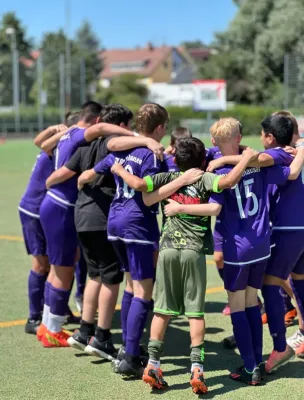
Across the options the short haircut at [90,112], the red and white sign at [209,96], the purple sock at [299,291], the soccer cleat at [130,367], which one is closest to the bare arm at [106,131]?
the short haircut at [90,112]

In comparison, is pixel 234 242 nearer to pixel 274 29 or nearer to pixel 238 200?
pixel 238 200

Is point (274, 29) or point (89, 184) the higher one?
point (274, 29)

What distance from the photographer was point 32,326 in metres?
6.00

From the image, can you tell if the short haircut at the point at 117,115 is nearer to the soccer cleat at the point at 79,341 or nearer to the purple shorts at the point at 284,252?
the purple shorts at the point at 284,252

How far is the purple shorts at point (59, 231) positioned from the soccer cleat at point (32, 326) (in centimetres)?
77

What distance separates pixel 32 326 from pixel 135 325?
1.63 meters

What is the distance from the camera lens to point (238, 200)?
450cm

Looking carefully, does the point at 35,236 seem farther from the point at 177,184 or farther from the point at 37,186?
the point at 177,184

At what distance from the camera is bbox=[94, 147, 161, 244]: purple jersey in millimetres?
4730

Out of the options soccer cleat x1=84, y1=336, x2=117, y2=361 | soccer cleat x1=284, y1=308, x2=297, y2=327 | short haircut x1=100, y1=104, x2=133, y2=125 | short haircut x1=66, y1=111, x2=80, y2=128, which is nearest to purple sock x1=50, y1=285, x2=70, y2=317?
soccer cleat x1=84, y1=336, x2=117, y2=361

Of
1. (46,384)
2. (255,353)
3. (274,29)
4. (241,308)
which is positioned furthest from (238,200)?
(274,29)

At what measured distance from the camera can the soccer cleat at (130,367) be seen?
15.4 feet

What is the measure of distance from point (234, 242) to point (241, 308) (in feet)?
1.67

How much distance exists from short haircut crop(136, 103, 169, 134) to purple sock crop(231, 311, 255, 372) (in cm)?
155
